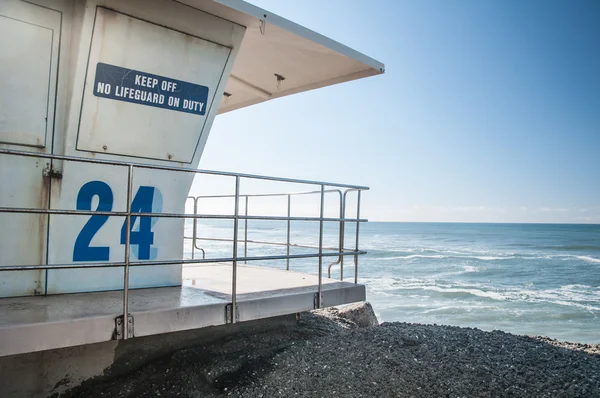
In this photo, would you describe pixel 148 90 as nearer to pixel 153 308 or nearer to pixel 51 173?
pixel 51 173

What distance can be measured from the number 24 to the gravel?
3.55ft

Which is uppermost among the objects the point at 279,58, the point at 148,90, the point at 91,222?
the point at 279,58

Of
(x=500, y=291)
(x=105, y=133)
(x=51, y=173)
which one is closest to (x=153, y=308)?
(x=51, y=173)

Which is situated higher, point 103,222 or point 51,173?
point 51,173

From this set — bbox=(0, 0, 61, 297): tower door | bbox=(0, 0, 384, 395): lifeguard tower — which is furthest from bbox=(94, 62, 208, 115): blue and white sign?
bbox=(0, 0, 61, 297): tower door

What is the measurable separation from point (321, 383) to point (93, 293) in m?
2.22

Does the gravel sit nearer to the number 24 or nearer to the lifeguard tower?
the lifeguard tower

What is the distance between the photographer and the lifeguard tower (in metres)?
3.50

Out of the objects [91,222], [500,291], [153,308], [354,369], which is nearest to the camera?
[153,308]

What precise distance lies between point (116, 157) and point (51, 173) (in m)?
0.55

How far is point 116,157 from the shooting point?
4094mm

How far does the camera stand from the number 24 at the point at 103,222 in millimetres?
3920

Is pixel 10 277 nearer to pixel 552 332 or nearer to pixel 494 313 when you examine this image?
pixel 552 332

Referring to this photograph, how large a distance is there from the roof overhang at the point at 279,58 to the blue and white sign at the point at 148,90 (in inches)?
29.0
